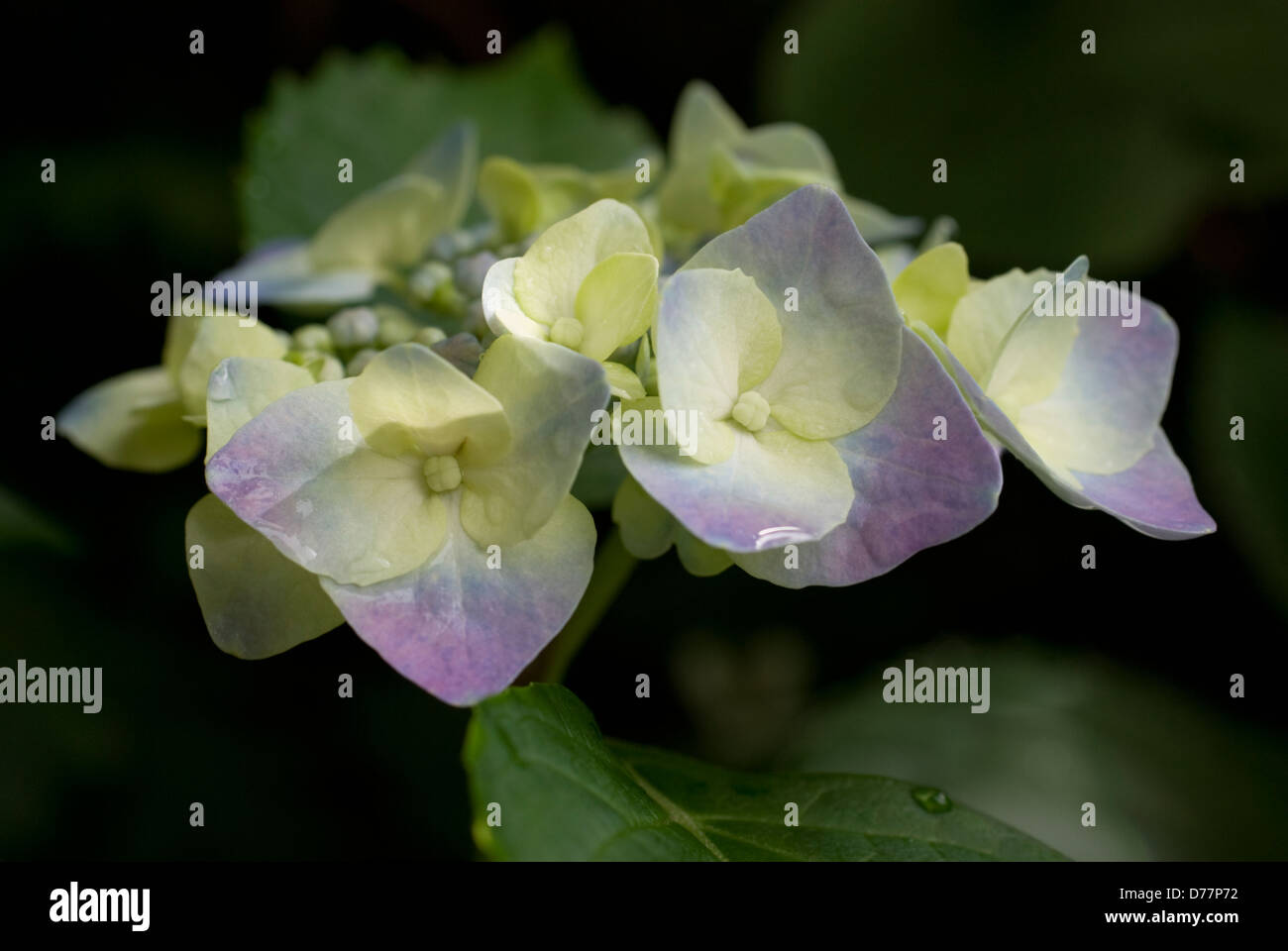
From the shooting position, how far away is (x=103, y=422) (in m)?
0.81

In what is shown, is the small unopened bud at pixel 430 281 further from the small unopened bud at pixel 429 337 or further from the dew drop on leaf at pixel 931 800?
the dew drop on leaf at pixel 931 800

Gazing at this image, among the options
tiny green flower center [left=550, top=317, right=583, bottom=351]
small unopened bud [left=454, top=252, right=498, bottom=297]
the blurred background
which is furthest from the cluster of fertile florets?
the blurred background

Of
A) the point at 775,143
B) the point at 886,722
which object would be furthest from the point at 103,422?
the point at 886,722

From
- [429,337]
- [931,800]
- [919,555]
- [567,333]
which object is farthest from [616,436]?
[919,555]

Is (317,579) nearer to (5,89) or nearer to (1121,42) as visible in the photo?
(5,89)

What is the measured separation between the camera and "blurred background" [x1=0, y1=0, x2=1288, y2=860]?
116 cm

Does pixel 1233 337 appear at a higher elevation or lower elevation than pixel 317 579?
higher

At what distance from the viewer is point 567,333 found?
1.96ft

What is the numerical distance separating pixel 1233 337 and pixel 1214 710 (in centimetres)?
41

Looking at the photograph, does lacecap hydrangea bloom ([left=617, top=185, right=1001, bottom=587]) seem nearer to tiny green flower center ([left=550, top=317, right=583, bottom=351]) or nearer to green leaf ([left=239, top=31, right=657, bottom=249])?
tiny green flower center ([left=550, top=317, right=583, bottom=351])

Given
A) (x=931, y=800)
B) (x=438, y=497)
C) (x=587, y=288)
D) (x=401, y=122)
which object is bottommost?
(x=931, y=800)

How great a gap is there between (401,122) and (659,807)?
91 centimetres

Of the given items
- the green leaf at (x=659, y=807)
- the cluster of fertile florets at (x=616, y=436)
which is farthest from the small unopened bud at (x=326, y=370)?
the green leaf at (x=659, y=807)

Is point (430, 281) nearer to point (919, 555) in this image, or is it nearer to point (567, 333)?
point (567, 333)
